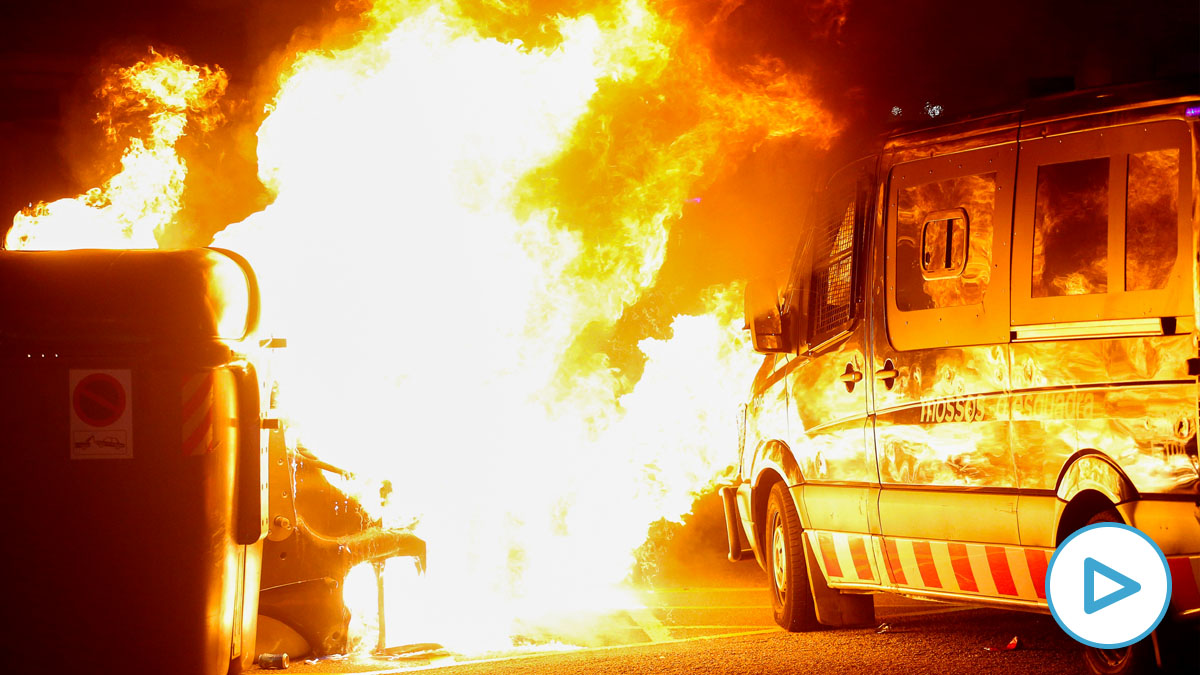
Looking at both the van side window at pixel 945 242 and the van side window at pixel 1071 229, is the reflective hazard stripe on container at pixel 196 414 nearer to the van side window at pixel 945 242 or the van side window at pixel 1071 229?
the van side window at pixel 945 242

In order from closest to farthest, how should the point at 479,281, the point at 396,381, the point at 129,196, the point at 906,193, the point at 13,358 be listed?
the point at 13,358, the point at 906,193, the point at 396,381, the point at 479,281, the point at 129,196

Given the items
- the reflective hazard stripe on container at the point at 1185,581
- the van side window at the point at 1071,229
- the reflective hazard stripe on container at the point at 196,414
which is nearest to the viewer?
the reflective hazard stripe on container at the point at 1185,581

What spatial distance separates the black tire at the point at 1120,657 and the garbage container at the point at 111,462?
394 centimetres

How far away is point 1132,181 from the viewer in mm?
5738

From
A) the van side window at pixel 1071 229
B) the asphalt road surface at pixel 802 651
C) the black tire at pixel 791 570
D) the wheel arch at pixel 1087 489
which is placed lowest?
the asphalt road surface at pixel 802 651

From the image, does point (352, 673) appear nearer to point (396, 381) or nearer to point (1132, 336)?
point (396, 381)

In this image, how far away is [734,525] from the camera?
935 centimetres

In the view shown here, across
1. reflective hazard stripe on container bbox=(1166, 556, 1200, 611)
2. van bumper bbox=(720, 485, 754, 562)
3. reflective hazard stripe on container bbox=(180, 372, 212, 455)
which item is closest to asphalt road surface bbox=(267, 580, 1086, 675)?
van bumper bbox=(720, 485, 754, 562)

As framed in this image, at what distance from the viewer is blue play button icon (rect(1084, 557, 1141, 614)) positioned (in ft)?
18.3

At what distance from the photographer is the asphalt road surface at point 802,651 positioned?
6.97 meters

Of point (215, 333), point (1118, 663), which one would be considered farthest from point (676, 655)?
point (215, 333)

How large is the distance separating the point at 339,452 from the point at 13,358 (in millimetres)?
3307

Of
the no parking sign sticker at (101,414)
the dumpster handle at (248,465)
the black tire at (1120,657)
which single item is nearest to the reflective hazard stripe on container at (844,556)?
the black tire at (1120,657)

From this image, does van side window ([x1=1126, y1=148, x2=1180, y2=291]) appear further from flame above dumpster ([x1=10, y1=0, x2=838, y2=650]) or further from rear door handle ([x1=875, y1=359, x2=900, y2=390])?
flame above dumpster ([x1=10, y1=0, x2=838, y2=650])
